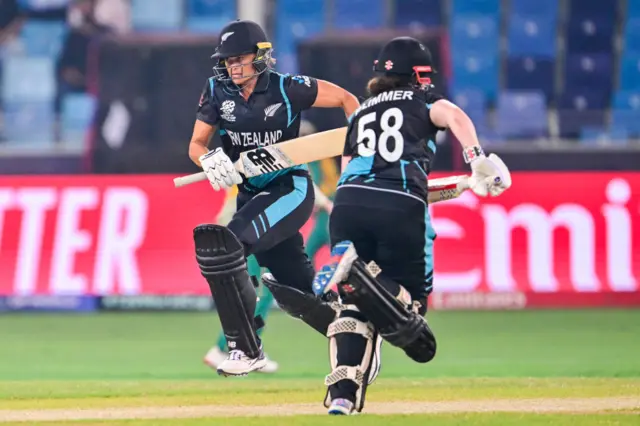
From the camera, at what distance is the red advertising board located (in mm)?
12414

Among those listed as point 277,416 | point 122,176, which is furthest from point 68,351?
point 277,416

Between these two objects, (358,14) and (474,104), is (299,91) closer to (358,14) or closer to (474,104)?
(474,104)

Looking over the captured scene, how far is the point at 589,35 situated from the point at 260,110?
33.1 feet

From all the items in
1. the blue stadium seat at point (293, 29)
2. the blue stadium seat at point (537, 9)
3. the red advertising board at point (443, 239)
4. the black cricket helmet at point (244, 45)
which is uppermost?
the black cricket helmet at point (244, 45)

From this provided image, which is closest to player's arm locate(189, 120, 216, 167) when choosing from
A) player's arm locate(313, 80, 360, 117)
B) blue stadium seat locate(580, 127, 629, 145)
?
player's arm locate(313, 80, 360, 117)

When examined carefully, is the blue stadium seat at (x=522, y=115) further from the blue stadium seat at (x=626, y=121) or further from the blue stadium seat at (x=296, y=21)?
the blue stadium seat at (x=296, y=21)

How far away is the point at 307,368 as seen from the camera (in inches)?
367

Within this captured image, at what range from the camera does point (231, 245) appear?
692cm

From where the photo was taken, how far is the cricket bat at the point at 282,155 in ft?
23.7

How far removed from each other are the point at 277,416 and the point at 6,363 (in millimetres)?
4072

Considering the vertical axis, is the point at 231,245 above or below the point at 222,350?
above

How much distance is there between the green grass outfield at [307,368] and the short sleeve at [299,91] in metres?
1.57

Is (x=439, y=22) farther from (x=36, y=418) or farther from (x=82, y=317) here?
(x=36, y=418)

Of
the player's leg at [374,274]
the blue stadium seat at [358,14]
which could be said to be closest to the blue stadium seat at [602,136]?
the blue stadium seat at [358,14]
